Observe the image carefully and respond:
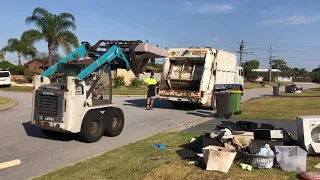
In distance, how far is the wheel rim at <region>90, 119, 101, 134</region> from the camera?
10.1 m

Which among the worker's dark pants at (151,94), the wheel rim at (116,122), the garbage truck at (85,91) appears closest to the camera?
the garbage truck at (85,91)

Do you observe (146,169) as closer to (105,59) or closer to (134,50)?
(105,59)

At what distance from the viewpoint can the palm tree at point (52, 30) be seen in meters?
46.2

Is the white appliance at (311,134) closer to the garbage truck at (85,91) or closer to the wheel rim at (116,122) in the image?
the garbage truck at (85,91)

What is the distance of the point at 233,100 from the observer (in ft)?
54.7

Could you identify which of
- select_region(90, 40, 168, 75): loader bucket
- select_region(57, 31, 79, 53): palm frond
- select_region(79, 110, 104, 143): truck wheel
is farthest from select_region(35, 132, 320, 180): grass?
select_region(57, 31, 79, 53): palm frond

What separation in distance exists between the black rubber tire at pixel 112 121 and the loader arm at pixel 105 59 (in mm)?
1327

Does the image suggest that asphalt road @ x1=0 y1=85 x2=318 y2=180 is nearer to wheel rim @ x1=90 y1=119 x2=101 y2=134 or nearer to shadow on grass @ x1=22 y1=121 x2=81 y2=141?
shadow on grass @ x1=22 y1=121 x2=81 y2=141

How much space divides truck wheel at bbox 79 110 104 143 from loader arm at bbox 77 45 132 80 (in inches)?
38.9

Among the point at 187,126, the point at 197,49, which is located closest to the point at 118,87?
the point at 197,49

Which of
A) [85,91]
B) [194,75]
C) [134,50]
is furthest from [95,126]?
[194,75]

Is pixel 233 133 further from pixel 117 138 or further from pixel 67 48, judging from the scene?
pixel 67 48

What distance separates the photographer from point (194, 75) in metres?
19.2

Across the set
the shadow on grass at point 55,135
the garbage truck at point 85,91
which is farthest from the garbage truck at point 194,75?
the shadow on grass at point 55,135
